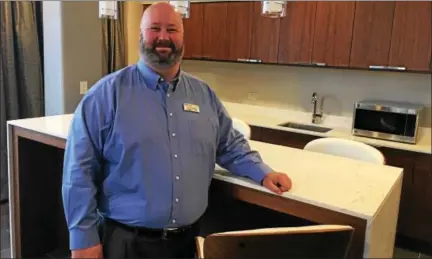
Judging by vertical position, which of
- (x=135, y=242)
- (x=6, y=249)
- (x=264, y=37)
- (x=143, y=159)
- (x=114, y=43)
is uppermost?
(x=264, y=37)

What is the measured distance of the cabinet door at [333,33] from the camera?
3.39m

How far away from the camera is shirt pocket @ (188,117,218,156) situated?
1503mm

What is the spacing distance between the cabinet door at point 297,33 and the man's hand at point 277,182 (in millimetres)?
2303

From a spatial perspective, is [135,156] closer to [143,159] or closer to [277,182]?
[143,159]

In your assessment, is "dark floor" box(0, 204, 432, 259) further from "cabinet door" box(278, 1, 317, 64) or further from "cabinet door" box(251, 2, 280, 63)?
"cabinet door" box(251, 2, 280, 63)

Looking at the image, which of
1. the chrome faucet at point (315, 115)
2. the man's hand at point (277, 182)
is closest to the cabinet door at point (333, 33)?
the chrome faucet at point (315, 115)

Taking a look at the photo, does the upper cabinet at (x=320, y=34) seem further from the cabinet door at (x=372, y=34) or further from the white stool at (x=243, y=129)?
the white stool at (x=243, y=129)

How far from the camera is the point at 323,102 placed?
3930 mm

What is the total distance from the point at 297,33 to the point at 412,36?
3.20ft

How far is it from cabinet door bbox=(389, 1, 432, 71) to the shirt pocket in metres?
2.24

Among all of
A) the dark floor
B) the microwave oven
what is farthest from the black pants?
the microwave oven

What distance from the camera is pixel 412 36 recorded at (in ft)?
10.2

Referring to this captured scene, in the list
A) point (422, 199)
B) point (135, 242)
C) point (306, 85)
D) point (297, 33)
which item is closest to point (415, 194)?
point (422, 199)

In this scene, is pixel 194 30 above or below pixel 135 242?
above
